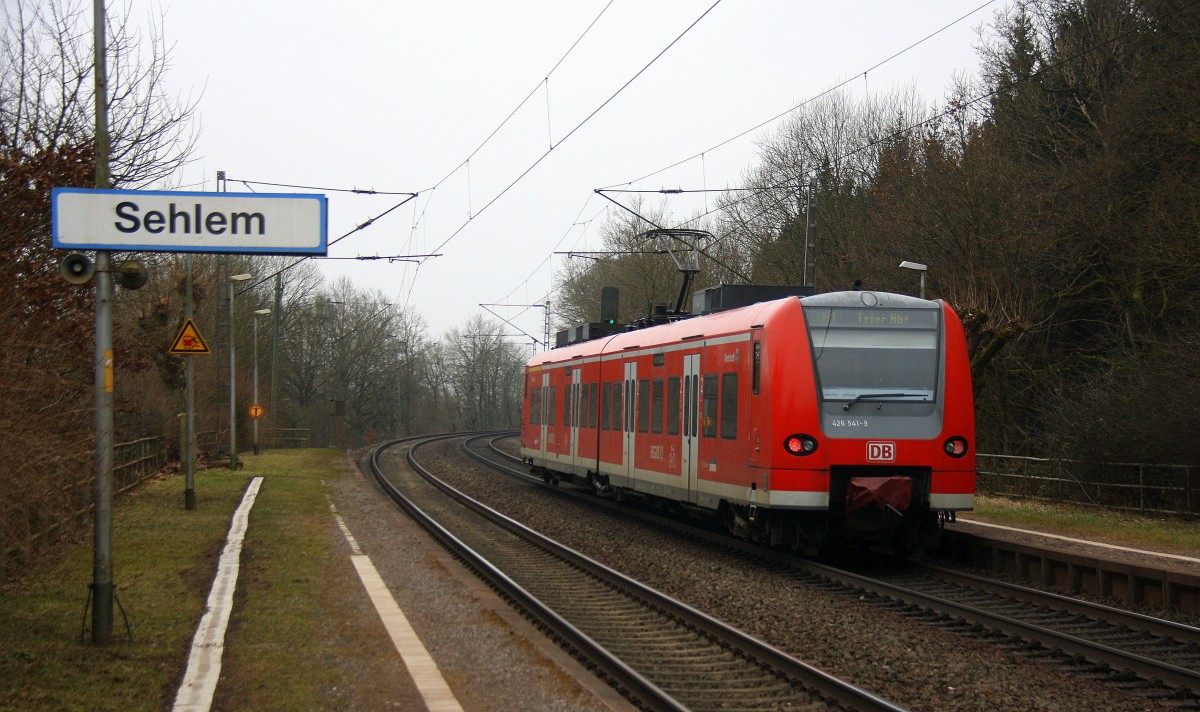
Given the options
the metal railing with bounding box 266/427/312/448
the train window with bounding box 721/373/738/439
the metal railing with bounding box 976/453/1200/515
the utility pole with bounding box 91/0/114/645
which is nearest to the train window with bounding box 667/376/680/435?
the train window with bounding box 721/373/738/439

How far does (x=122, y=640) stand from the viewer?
27.9 ft

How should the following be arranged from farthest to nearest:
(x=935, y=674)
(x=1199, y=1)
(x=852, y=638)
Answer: (x=1199, y=1), (x=852, y=638), (x=935, y=674)

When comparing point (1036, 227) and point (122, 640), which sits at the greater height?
point (1036, 227)

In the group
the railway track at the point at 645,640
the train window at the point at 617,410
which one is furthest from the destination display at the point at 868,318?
A: the train window at the point at 617,410

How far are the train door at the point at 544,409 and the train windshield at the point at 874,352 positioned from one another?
13.6m

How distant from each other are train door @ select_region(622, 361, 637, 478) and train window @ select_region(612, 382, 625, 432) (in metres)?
0.22

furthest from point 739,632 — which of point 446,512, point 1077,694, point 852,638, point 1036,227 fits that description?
point 1036,227

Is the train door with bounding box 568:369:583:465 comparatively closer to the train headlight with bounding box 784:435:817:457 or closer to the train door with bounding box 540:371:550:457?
the train door with bounding box 540:371:550:457

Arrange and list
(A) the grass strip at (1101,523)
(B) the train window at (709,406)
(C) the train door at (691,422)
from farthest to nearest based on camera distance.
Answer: (C) the train door at (691,422), (A) the grass strip at (1101,523), (B) the train window at (709,406)

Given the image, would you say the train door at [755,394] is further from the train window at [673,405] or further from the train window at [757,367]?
the train window at [673,405]

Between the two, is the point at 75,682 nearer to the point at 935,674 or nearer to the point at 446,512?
the point at 935,674

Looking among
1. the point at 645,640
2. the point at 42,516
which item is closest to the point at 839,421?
the point at 645,640

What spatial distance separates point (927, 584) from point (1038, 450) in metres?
15.4

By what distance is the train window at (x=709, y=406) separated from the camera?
47.6 feet
